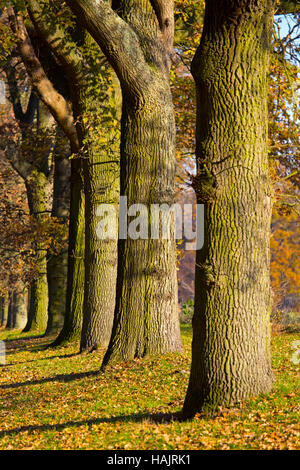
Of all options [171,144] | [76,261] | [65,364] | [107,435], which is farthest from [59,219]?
[107,435]

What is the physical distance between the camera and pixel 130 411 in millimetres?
7398

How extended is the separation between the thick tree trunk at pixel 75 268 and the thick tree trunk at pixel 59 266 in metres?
3.89

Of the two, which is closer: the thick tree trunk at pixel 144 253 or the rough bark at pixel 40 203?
the thick tree trunk at pixel 144 253

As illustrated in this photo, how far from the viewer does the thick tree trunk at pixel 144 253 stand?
9758 mm

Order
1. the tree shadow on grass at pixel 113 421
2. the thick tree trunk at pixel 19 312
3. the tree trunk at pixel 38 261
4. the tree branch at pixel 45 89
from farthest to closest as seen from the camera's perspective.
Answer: the thick tree trunk at pixel 19 312 → the tree trunk at pixel 38 261 → the tree branch at pixel 45 89 → the tree shadow on grass at pixel 113 421

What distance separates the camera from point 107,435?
20.4 feet

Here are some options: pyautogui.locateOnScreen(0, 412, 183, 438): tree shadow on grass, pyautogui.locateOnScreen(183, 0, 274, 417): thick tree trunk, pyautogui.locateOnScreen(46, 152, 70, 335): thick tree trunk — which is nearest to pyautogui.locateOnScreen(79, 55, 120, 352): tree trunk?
pyautogui.locateOnScreen(0, 412, 183, 438): tree shadow on grass

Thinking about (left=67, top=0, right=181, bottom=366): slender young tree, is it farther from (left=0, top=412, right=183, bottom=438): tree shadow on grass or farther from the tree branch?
the tree branch

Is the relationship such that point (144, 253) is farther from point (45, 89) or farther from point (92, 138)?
point (45, 89)

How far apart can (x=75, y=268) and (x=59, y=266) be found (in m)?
4.82

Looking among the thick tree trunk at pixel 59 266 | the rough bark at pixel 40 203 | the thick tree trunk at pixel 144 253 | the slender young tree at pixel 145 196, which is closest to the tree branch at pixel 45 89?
the slender young tree at pixel 145 196

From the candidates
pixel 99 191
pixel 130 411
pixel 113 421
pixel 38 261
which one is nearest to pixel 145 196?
pixel 99 191

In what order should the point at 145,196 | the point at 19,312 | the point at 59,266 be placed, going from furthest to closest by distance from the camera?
the point at 19,312, the point at 59,266, the point at 145,196

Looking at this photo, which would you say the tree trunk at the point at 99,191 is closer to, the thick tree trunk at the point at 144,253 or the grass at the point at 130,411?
the grass at the point at 130,411
